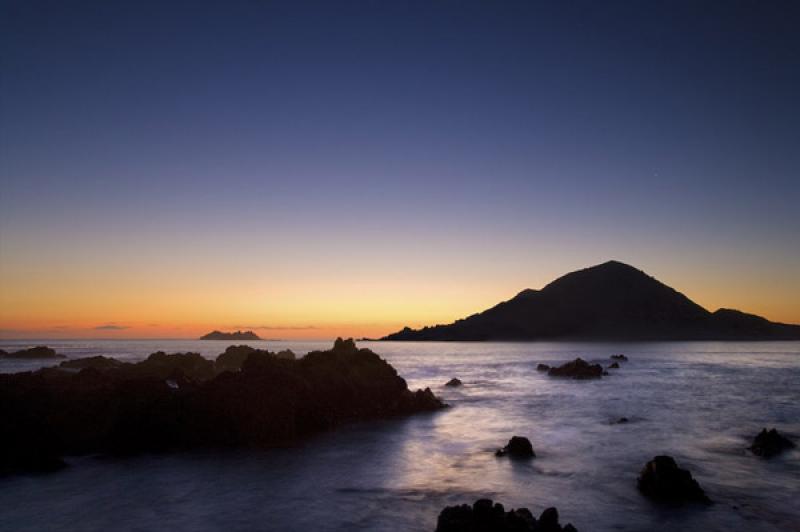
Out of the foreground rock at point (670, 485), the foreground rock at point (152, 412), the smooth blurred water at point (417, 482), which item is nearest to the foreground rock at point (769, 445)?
the smooth blurred water at point (417, 482)

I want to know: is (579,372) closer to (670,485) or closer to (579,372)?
(579,372)

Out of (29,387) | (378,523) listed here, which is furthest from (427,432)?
(29,387)

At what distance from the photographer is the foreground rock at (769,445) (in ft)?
69.3

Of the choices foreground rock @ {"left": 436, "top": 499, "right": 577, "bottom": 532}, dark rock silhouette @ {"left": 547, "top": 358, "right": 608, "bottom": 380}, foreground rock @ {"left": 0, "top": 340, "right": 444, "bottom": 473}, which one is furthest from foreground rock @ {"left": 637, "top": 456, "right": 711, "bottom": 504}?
dark rock silhouette @ {"left": 547, "top": 358, "right": 608, "bottom": 380}

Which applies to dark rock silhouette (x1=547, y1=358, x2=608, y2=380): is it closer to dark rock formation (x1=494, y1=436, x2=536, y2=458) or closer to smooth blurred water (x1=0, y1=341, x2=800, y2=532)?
smooth blurred water (x1=0, y1=341, x2=800, y2=532)

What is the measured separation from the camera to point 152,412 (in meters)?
21.6

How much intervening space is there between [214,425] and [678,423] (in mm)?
25740

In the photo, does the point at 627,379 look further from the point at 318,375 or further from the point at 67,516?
the point at 67,516

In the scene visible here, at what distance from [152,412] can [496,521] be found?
17412mm

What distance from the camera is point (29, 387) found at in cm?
2125

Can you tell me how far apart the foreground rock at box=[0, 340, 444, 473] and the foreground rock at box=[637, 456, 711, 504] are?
1493 centimetres

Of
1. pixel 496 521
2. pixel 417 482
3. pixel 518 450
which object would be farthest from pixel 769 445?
pixel 496 521

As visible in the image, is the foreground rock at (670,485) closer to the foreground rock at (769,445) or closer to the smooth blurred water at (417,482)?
the smooth blurred water at (417,482)

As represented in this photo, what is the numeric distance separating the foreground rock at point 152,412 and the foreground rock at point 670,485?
14925 mm
